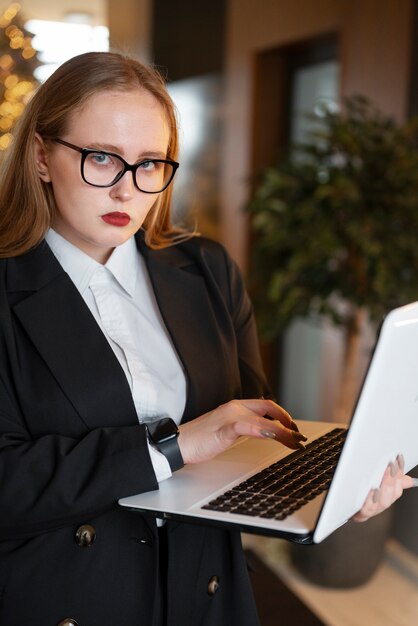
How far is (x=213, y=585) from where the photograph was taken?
147cm

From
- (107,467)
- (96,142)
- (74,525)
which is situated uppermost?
(96,142)

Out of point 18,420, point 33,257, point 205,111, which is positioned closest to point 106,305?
point 33,257

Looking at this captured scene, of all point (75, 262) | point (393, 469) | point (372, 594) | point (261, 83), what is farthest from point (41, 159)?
point (261, 83)

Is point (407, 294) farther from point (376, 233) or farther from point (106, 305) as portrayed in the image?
point (106, 305)

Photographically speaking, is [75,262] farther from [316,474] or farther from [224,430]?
[316,474]

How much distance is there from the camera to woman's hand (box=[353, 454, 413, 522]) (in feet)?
3.88

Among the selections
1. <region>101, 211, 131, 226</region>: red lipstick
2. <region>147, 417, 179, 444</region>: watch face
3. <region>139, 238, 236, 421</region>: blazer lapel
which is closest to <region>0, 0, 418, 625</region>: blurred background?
<region>139, 238, 236, 421</region>: blazer lapel

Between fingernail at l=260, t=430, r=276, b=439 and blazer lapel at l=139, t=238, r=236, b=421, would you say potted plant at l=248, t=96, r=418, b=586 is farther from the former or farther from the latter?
fingernail at l=260, t=430, r=276, b=439

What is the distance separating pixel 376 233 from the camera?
10.2 ft

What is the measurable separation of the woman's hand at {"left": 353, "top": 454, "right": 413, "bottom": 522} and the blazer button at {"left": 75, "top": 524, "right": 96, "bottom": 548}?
0.43 meters

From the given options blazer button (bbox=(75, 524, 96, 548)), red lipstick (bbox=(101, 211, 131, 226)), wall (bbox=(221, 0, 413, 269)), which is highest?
wall (bbox=(221, 0, 413, 269))

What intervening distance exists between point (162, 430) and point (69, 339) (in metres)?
0.24

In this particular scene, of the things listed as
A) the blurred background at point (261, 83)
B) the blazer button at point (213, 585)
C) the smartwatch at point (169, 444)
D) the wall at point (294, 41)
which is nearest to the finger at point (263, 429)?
the smartwatch at point (169, 444)

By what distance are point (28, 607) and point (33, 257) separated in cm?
60
